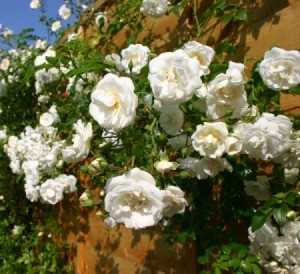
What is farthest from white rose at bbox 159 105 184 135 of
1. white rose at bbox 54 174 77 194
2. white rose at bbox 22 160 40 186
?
Result: white rose at bbox 22 160 40 186

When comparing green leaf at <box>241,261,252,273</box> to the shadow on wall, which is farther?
the shadow on wall

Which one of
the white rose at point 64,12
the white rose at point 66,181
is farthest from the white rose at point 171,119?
the white rose at point 64,12

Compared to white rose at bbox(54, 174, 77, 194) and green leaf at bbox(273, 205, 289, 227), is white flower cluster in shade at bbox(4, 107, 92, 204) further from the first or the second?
green leaf at bbox(273, 205, 289, 227)

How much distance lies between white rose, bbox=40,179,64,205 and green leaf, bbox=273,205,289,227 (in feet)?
4.13

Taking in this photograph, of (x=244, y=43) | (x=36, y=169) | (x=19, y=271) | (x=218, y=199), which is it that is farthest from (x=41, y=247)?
(x=244, y=43)

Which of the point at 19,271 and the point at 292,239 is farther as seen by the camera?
the point at 19,271

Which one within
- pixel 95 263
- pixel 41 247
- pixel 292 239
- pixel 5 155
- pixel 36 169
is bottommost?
pixel 41 247

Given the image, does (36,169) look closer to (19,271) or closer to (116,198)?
(19,271)

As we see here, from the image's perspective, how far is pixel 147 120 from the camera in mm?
1277

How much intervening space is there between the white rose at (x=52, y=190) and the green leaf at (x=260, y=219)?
4.01ft

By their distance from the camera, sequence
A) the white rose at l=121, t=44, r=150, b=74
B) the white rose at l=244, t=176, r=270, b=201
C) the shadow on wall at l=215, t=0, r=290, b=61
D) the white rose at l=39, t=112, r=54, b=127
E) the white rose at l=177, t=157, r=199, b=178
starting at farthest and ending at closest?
the white rose at l=39, t=112, r=54, b=127
the white rose at l=121, t=44, r=150, b=74
the shadow on wall at l=215, t=0, r=290, b=61
the white rose at l=244, t=176, r=270, b=201
the white rose at l=177, t=157, r=199, b=178

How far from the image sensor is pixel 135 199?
2.66 ft

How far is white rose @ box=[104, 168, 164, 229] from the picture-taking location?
2.59 feet

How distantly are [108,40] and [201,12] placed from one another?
0.70m
